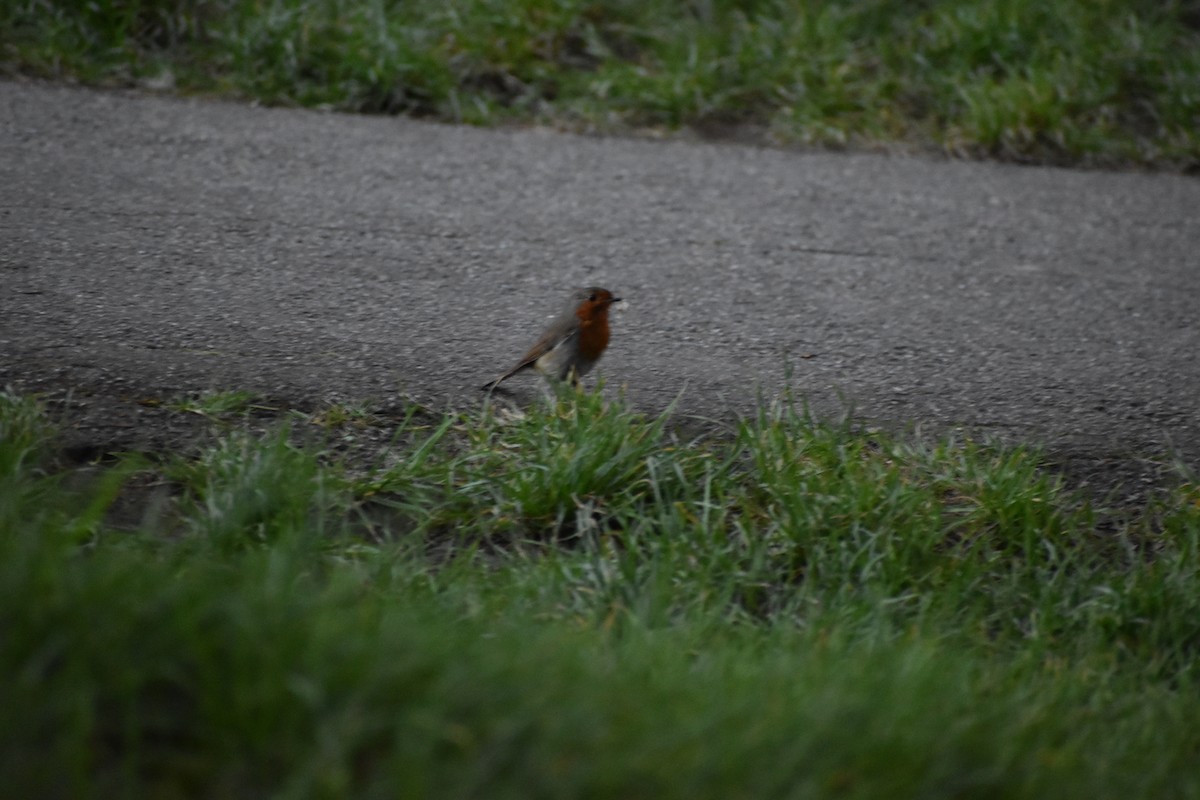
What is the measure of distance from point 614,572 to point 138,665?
1288 mm

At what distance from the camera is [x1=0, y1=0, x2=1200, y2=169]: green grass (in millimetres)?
6438

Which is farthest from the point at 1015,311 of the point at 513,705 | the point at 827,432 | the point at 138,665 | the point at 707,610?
the point at 138,665

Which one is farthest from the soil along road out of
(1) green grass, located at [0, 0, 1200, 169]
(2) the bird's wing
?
(1) green grass, located at [0, 0, 1200, 169]

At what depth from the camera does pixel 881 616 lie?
287 cm

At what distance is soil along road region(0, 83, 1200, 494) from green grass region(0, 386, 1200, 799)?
1.19ft

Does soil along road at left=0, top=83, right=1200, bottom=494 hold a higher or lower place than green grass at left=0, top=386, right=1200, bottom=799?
higher

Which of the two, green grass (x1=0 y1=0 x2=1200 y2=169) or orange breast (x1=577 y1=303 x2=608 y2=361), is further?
green grass (x1=0 y1=0 x2=1200 y2=169)

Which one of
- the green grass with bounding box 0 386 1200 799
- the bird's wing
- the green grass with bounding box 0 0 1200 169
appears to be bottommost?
the green grass with bounding box 0 386 1200 799

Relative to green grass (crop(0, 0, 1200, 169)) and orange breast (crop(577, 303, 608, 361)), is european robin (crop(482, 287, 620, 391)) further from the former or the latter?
green grass (crop(0, 0, 1200, 169))

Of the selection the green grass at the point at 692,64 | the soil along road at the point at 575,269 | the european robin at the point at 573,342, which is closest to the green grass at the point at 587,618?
the european robin at the point at 573,342

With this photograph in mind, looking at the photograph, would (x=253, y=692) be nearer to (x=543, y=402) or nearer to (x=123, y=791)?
(x=123, y=791)

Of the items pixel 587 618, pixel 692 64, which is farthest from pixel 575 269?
pixel 692 64

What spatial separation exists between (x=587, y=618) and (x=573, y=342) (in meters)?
1.16

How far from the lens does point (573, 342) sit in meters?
3.76
